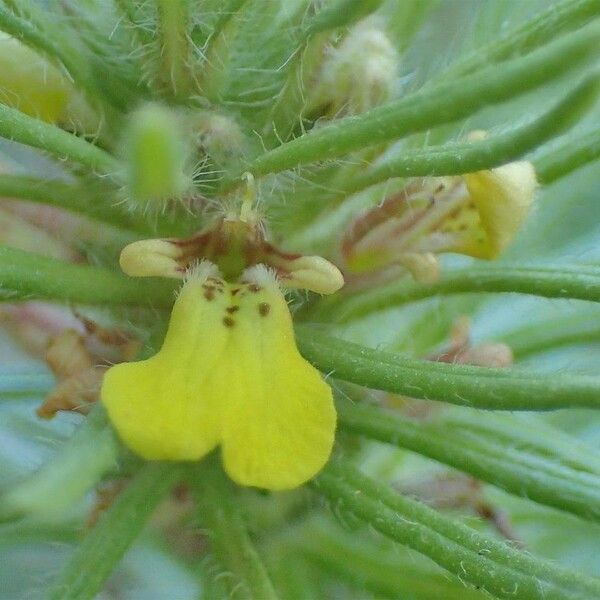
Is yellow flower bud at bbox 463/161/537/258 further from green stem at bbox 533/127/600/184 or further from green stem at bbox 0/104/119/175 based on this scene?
green stem at bbox 0/104/119/175

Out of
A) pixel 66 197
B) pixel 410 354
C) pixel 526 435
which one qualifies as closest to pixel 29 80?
pixel 66 197

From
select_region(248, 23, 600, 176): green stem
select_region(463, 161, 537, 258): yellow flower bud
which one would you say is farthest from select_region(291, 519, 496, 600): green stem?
select_region(248, 23, 600, 176): green stem

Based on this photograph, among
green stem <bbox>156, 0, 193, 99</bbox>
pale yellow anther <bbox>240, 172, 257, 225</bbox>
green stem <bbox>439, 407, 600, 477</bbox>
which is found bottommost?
green stem <bbox>439, 407, 600, 477</bbox>

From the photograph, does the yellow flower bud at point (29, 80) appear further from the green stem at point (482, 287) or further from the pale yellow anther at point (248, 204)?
the green stem at point (482, 287)

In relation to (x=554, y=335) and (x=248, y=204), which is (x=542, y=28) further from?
(x=554, y=335)

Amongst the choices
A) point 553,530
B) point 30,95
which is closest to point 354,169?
point 30,95

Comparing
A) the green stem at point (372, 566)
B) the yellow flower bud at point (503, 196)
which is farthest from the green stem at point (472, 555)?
the yellow flower bud at point (503, 196)

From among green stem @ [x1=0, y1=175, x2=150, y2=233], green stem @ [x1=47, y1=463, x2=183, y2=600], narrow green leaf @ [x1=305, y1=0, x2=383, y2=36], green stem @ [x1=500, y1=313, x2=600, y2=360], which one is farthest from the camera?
green stem @ [x1=500, y1=313, x2=600, y2=360]
